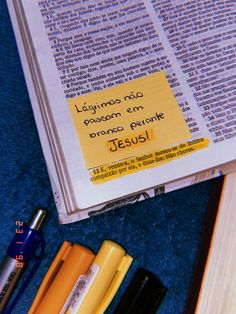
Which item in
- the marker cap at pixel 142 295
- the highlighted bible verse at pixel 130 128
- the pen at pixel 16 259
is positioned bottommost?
the marker cap at pixel 142 295

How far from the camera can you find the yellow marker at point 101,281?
399 mm

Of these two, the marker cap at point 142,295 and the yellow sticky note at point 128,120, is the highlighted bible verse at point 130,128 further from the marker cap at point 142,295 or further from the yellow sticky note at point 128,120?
the marker cap at point 142,295

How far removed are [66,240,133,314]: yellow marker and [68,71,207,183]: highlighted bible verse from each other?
0.25 feet

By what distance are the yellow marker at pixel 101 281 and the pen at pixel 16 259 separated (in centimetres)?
6

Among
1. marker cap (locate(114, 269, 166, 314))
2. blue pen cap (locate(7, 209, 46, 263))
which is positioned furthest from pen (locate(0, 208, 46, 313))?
marker cap (locate(114, 269, 166, 314))

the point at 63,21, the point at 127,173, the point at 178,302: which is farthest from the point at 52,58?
the point at 178,302

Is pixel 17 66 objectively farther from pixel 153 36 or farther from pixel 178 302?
pixel 178 302

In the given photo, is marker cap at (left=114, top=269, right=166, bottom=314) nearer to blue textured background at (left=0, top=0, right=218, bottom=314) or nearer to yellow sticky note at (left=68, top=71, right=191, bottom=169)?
blue textured background at (left=0, top=0, right=218, bottom=314)

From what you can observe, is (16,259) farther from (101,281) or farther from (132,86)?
(132,86)

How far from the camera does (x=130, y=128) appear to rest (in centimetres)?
41

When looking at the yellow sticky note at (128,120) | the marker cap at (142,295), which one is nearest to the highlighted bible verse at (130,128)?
the yellow sticky note at (128,120)

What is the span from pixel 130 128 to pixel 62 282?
170 millimetres

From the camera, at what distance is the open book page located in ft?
1.32

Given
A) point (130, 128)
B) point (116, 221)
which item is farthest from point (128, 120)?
point (116, 221)
